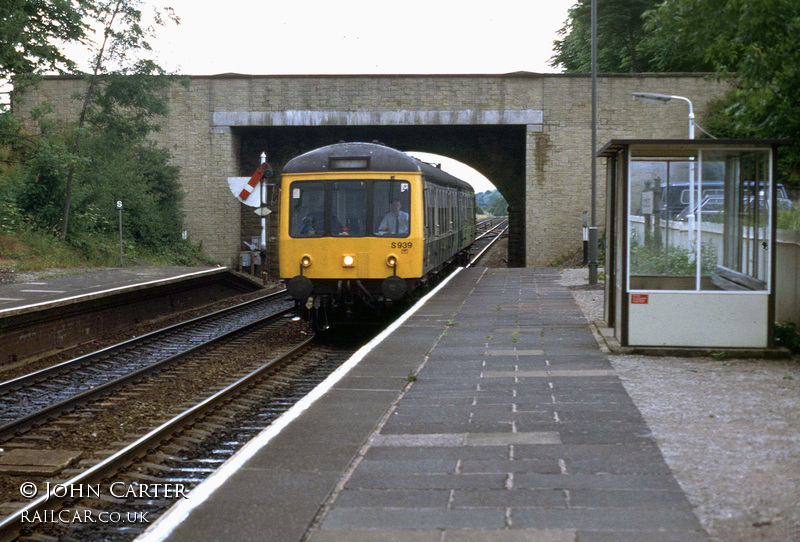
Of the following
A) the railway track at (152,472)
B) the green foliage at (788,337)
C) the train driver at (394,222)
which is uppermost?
the train driver at (394,222)

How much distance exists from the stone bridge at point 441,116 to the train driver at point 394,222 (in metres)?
15.1

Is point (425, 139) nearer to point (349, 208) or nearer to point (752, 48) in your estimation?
point (349, 208)

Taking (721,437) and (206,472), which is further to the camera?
(206,472)

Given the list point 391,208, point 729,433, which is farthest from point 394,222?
point 729,433

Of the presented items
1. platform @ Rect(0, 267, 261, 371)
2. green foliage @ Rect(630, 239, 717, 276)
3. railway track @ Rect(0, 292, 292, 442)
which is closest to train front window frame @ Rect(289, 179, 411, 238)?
railway track @ Rect(0, 292, 292, 442)

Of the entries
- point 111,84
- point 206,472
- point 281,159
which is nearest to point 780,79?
point 206,472

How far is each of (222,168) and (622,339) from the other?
21528 mm

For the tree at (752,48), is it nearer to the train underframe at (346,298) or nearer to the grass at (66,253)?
the train underframe at (346,298)

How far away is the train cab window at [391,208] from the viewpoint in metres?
13.1

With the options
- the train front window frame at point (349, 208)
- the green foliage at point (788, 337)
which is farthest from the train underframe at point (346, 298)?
the green foliage at point (788, 337)

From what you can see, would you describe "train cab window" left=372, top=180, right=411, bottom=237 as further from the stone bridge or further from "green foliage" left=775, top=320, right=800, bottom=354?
the stone bridge

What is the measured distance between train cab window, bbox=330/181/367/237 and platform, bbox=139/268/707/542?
16.1 ft

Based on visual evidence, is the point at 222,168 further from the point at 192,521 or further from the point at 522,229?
the point at 192,521

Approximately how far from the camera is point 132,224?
26.6m
